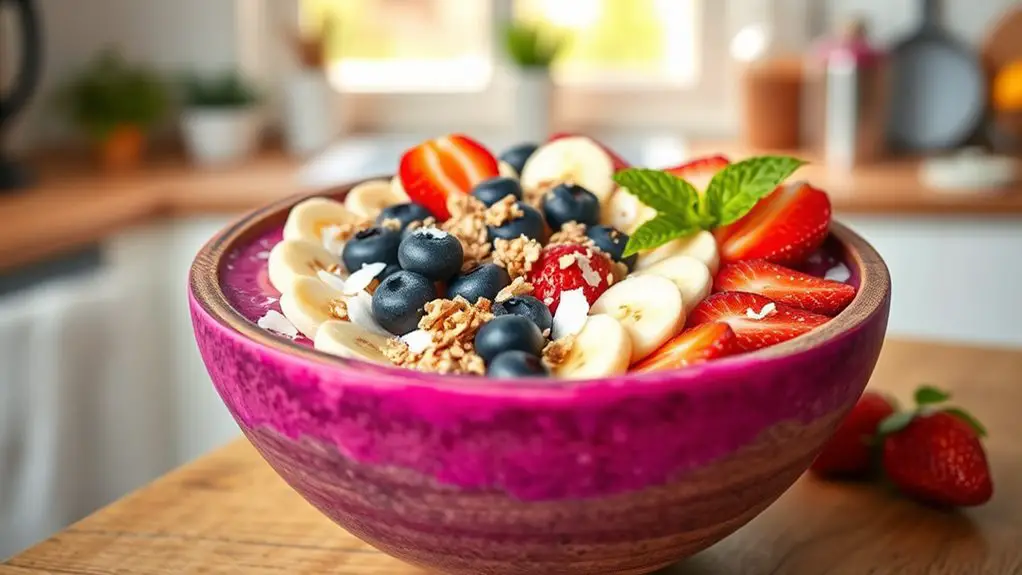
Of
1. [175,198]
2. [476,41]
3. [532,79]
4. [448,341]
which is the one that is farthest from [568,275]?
[476,41]

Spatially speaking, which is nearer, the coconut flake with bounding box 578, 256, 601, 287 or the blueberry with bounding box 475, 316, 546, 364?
the blueberry with bounding box 475, 316, 546, 364

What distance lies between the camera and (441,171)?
0.95 m

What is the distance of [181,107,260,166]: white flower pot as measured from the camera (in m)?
2.58

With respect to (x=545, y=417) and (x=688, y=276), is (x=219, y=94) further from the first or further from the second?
(x=545, y=417)

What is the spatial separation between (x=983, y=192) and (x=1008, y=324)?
230 mm

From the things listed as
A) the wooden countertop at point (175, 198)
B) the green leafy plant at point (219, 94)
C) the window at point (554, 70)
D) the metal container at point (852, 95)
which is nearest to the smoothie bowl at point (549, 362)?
the wooden countertop at point (175, 198)

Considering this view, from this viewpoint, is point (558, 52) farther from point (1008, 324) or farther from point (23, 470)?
point (23, 470)

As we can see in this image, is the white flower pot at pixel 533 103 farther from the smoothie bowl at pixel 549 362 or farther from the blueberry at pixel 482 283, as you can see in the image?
the blueberry at pixel 482 283

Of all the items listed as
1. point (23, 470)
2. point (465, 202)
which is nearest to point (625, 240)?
point (465, 202)

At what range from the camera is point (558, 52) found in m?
2.50

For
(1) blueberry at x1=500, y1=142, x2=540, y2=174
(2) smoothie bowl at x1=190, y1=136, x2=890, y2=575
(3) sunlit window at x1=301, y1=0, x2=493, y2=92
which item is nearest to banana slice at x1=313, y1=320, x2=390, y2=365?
(2) smoothie bowl at x1=190, y1=136, x2=890, y2=575

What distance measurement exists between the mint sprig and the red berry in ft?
0.76

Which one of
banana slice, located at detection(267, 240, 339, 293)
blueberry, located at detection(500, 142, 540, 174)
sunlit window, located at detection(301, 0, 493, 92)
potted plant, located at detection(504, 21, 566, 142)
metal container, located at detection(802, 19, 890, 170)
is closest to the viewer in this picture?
banana slice, located at detection(267, 240, 339, 293)

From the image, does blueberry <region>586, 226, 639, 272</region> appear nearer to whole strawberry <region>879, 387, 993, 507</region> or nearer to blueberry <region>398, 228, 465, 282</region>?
blueberry <region>398, 228, 465, 282</region>
